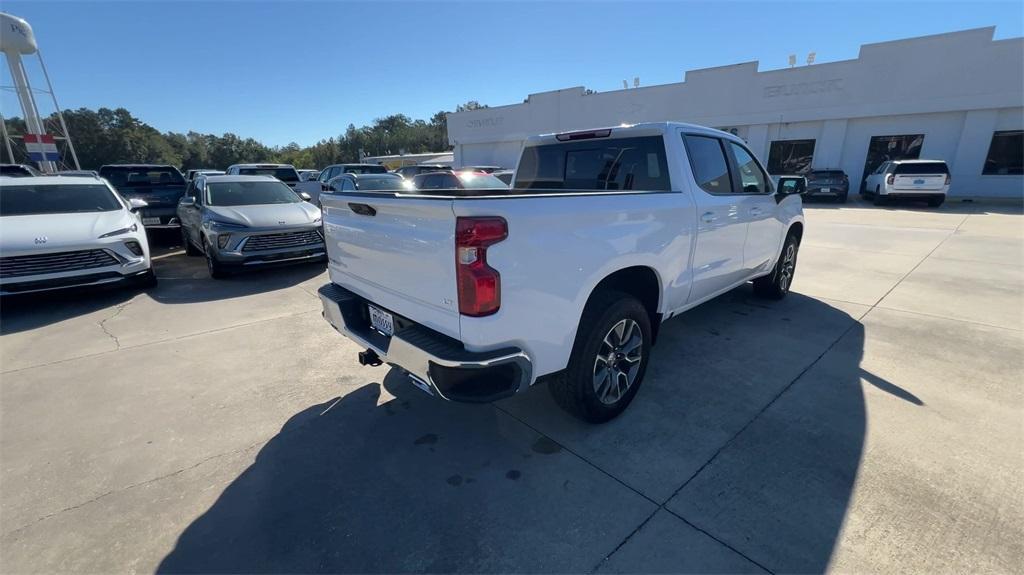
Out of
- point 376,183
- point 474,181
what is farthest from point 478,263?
point 376,183

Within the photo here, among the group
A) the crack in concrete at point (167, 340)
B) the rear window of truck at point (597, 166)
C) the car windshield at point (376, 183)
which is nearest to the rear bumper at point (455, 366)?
the rear window of truck at point (597, 166)

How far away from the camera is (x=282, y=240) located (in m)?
6.98

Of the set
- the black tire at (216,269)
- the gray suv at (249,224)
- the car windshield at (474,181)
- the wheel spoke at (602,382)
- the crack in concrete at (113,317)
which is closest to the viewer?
the wheel spoke at (602,382)

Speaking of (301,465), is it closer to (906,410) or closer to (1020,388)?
(906,410)

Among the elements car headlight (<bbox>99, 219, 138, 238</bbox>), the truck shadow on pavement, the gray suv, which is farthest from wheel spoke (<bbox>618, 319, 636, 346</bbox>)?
car headlight (<bbox>99, 219, 138, 238</bbox>)

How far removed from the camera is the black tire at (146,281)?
6107 mm

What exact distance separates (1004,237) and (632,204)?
12.8m

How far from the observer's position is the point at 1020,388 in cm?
340

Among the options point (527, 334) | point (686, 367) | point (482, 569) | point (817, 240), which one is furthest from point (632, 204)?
point (817, 240)

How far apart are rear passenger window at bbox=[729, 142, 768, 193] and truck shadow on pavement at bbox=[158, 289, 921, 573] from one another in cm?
183

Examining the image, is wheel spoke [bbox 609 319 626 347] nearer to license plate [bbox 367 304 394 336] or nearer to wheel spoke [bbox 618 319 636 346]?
wheel spoke [bbox 618 319 636 346]

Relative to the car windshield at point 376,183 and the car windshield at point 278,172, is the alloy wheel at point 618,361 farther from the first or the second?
the car windshield at point 278,172

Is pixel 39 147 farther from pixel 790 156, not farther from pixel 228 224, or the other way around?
pixel 790 156

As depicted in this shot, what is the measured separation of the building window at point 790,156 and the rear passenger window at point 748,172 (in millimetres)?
21032
